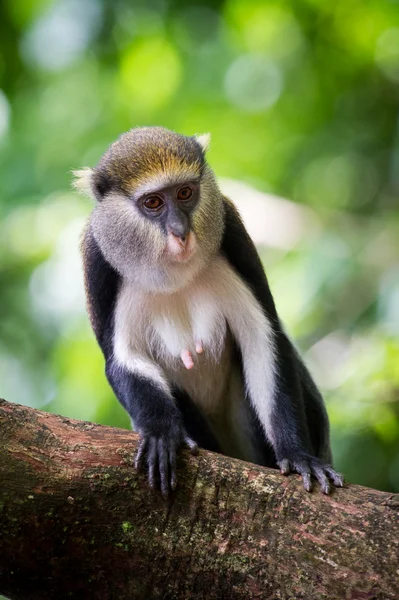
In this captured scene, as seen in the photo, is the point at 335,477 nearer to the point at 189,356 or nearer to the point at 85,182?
the point at 189,356

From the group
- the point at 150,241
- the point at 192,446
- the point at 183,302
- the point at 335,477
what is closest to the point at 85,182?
the point at 150,241

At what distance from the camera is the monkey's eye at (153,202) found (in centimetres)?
439

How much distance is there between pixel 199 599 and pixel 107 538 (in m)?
0.47

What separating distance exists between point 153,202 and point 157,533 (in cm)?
188

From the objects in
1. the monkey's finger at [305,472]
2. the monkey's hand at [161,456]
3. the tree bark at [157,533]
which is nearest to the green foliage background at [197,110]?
the monkey's finger at [305,472]

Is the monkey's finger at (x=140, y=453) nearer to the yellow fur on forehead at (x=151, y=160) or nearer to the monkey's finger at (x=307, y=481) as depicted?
the monkey's finger at (x=307, y=481)

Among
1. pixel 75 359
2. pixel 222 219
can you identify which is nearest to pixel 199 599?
pixel 222 219

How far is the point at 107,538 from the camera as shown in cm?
327

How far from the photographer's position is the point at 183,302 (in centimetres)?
468

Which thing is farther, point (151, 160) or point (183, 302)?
point (183, 302)

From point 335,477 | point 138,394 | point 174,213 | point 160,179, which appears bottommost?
point 335,477

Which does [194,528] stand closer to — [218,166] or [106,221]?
[106,221]

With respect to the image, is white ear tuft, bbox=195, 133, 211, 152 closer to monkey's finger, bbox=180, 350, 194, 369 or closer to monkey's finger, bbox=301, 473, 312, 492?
monkey's finger, bbox=180, 350, 194, 369

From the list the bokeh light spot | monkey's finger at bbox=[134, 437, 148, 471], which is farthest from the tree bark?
the bokeh light spot
